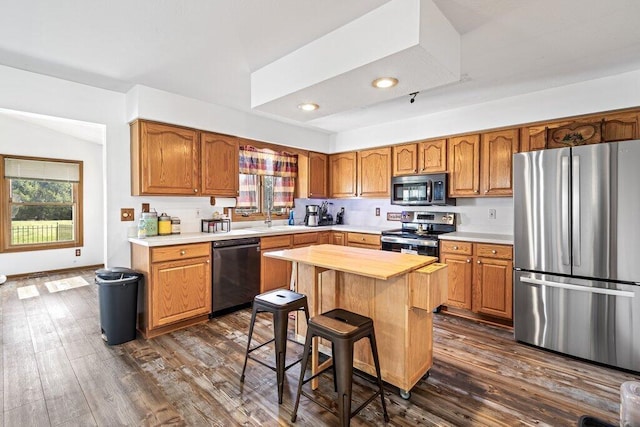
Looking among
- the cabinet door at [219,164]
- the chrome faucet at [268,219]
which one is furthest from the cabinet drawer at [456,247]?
the cabinet door at [219,164]

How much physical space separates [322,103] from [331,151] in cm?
272

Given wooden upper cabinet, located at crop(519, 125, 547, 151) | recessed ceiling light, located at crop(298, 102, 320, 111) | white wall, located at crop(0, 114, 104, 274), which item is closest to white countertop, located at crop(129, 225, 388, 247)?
recessed ceiling light, located at crop(298, 102, 320, 111)

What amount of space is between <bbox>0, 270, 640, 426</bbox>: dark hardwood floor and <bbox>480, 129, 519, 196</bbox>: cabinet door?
1581 millimetres

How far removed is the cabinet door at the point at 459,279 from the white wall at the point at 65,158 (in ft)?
20.6

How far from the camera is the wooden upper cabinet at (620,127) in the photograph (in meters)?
2.83

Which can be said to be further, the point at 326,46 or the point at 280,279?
the point at 280,279

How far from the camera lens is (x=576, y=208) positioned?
259 cm

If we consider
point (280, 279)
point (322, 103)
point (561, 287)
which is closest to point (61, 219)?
point (280, 279)

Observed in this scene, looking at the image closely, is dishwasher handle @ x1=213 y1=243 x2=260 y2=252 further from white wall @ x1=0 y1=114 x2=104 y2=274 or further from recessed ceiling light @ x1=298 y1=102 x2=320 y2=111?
white wall @ x1=0 y1=114 x2=104 y2=274

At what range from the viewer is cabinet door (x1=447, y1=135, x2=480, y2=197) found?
371 centimetres

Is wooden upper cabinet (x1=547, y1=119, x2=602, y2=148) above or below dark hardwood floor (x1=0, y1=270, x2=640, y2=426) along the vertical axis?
above

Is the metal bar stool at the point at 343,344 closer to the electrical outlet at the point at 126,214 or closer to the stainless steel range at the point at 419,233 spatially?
the stainless steel range at the point at 419,233

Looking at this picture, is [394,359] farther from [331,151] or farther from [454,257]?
[331,151]

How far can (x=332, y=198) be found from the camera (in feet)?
17.5
